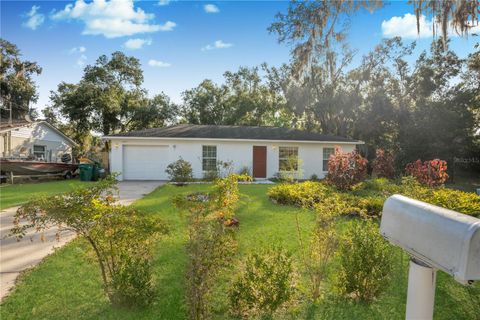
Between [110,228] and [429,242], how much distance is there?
3.02 metres

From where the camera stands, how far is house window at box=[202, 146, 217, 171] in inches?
674

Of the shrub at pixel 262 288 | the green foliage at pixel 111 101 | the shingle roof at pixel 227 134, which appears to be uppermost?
the green foliage at pixel 111 101

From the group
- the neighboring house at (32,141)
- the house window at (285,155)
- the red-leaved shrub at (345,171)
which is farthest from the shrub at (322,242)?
the neighboring house at (32,141)

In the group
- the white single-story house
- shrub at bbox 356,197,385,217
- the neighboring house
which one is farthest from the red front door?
the neighboring house

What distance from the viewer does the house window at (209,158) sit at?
674 inches

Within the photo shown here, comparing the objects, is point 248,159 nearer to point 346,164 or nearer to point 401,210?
point 346,164

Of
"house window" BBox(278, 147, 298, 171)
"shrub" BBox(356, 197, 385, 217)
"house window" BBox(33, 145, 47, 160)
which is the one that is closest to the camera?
"shrub" BBox(356, 197, 385, 217)

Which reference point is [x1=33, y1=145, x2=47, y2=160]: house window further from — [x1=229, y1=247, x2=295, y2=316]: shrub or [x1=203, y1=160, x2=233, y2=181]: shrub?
[x1=229, y1=247, x2=295, y2=316]: shrub

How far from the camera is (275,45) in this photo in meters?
24.4

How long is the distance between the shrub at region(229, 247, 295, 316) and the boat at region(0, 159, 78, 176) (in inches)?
659

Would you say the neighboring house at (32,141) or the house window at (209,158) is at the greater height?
the neighboring house at (32,141)

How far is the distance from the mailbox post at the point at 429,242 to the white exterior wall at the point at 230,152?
1573 cm

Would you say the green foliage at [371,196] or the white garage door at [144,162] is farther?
the white garage door at [144,162]

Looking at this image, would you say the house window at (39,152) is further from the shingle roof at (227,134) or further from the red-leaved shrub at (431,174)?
the red-leaved shrub at (431,174)
